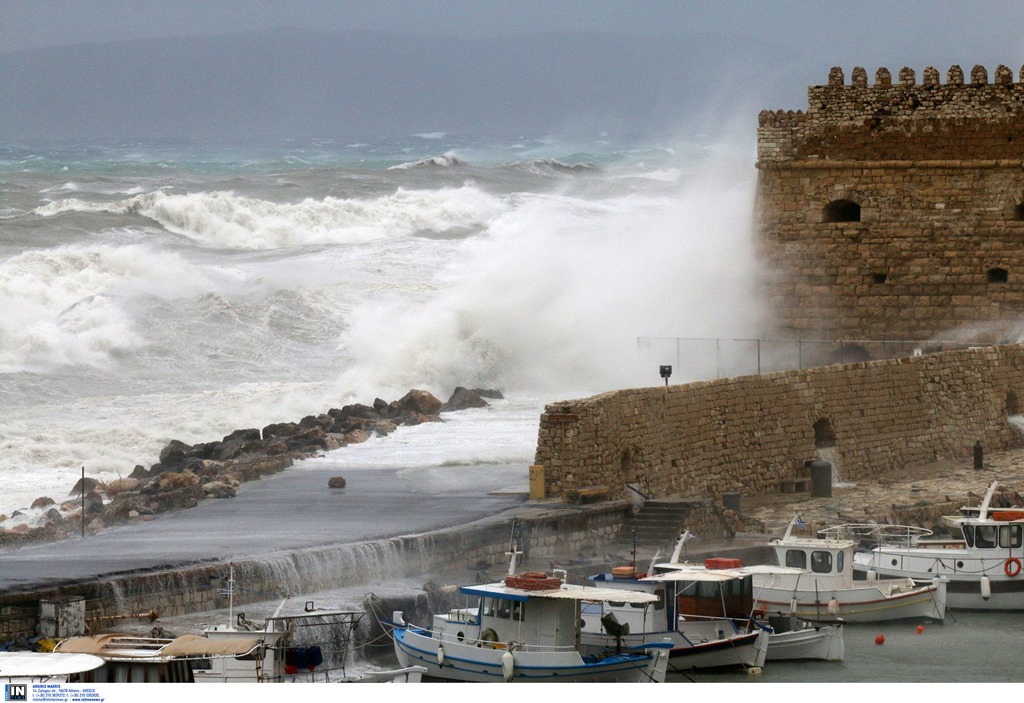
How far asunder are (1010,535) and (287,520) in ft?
20.9

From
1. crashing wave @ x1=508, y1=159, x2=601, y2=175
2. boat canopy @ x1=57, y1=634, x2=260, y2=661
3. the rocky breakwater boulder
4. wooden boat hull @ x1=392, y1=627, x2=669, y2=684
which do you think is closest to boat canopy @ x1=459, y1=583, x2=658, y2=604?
wooden boat hull @ x1=392, y1=627, x2=669, y2=684

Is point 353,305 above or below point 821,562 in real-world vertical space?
above

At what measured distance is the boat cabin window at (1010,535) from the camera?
19781 millimetres

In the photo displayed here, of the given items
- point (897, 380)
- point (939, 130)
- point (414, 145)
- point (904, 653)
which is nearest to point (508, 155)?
point (414, 145)

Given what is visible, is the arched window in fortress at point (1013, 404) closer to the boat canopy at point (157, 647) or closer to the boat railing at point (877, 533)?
the boat railing at point (877, 533)

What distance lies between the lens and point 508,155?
197 ft

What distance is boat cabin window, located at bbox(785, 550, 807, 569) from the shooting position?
18.9 metres

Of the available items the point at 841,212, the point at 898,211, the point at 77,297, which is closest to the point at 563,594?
the point at 898,211

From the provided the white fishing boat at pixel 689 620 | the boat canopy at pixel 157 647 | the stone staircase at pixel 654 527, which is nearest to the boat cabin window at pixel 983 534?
the stone staircase at pixel 654 527

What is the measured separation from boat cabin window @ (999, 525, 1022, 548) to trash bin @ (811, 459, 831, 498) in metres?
3.16

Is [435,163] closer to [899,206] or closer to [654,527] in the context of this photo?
[899,206]

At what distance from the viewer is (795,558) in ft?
62.2

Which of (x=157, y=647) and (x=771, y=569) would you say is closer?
(x=157, y=647)

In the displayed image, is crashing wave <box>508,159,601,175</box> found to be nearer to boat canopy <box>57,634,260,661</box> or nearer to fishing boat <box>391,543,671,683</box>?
fishing boat <box>391,543,671,683</box>
